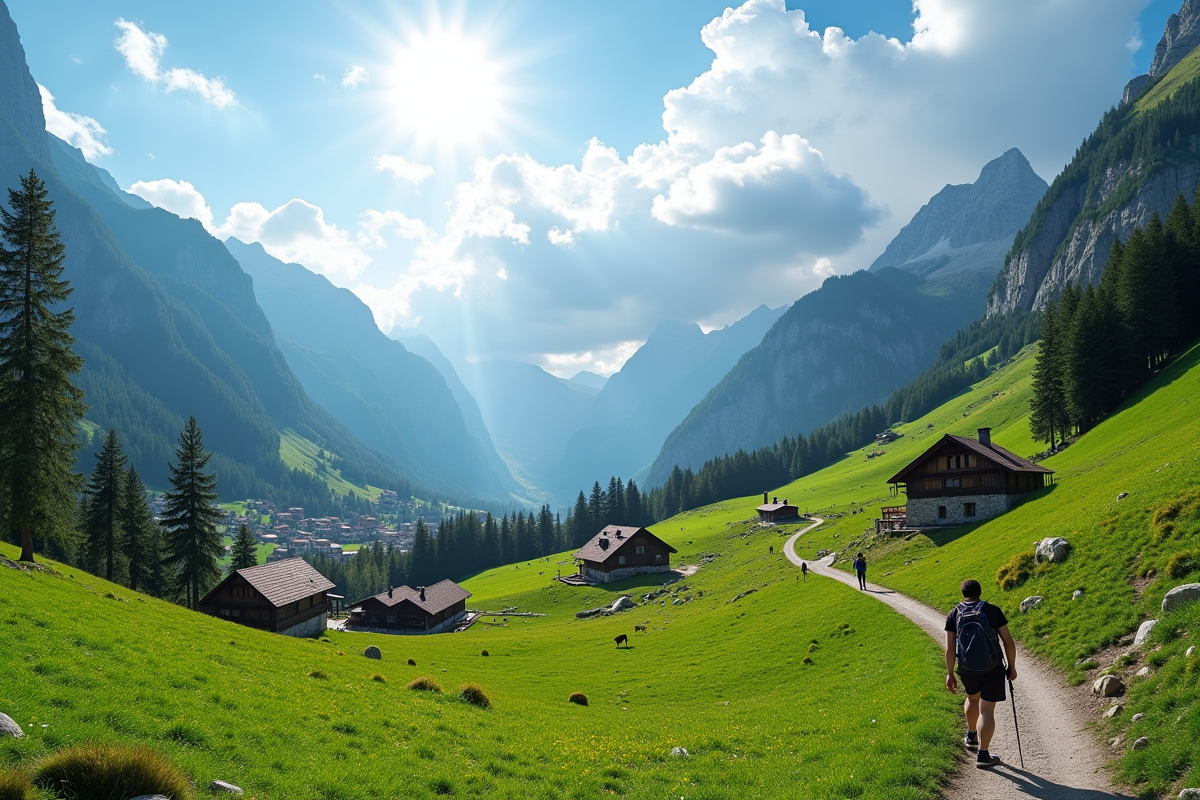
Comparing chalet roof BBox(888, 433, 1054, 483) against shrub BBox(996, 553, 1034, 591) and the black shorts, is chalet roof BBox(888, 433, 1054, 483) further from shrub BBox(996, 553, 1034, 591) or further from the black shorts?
the black shorts

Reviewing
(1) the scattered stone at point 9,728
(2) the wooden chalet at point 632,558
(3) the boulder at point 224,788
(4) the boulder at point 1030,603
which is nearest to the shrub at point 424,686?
(3) the boulder at point 224,788

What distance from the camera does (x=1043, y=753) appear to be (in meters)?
13.0

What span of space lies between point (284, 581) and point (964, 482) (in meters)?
74.9

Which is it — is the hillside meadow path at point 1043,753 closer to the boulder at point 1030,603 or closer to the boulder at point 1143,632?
the boulder at point 1143,632

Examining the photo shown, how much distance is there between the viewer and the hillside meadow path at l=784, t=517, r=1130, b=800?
11148mm

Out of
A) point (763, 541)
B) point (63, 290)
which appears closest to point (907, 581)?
point (763, 541)

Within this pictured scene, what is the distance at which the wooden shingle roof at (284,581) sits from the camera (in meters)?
65.8

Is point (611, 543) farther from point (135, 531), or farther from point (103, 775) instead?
point (103, 775)

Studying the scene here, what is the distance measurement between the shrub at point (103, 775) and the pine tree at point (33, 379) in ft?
134

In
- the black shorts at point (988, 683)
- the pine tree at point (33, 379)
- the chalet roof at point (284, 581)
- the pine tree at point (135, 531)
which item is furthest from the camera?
the pine tree at point (135, 531)

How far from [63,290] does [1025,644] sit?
5811 centimetres

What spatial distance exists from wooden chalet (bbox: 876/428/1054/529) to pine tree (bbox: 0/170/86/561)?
70139mm

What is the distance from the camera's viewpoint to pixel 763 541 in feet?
320

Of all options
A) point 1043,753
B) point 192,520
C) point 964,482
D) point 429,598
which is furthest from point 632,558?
point 1043,753
